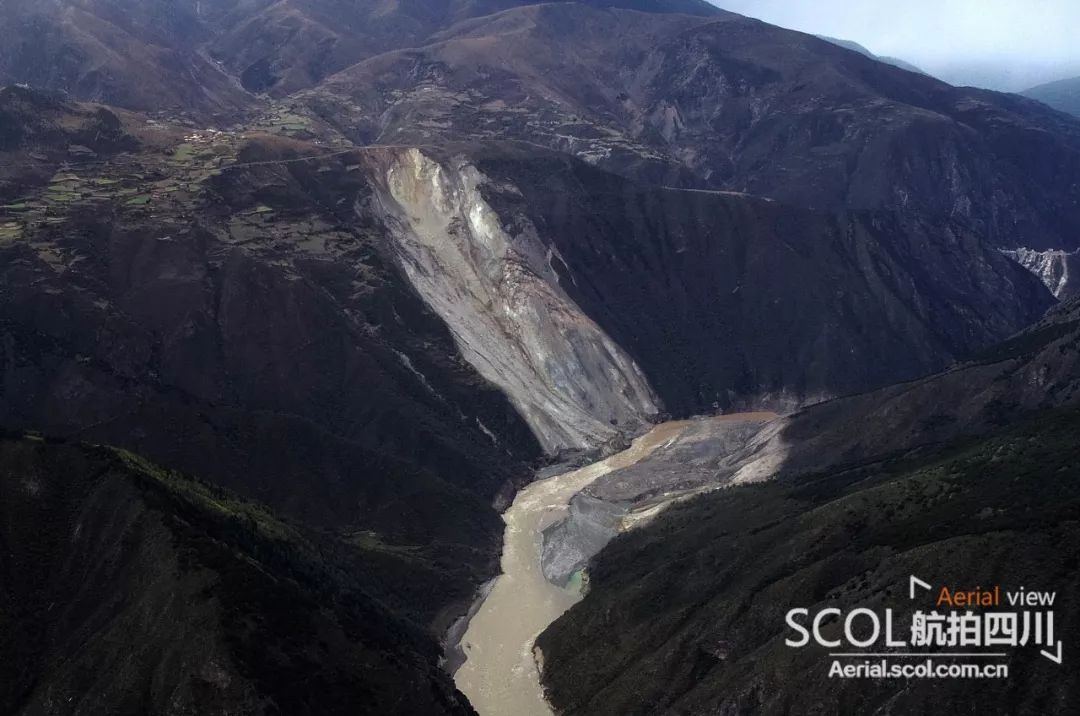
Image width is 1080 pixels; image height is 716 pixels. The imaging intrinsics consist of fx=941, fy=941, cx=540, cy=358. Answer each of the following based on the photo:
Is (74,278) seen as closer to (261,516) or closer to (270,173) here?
(270,173)

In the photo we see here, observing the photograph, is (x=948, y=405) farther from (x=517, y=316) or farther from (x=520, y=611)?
(x=517, y=316)

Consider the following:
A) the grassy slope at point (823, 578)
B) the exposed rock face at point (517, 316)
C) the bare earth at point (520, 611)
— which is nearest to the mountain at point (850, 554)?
the grassy slope at point (823, 578)

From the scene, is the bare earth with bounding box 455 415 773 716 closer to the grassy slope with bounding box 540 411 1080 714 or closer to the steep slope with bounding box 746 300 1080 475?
the grassy slope with bounding box 540 411 1080 714

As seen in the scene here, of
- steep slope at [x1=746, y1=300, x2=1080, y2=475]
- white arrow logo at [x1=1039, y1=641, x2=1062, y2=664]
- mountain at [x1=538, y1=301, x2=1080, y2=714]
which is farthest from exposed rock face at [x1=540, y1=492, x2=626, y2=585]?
white arrow logo at [x1=1039, y1=641, x2=1062, y2=664]

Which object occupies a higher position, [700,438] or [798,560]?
[798,560]

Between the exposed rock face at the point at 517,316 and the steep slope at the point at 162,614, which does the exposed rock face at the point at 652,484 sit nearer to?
the exposed rock face at the point at 517,316

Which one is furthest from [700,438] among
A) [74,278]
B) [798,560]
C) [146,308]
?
[74,278]

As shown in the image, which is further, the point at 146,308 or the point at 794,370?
the point at 794,370

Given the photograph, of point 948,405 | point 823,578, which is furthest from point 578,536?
point 823,578
